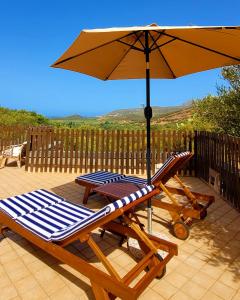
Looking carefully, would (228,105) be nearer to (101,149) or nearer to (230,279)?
(101,149)

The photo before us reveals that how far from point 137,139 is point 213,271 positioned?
256 inches

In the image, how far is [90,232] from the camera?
294cm

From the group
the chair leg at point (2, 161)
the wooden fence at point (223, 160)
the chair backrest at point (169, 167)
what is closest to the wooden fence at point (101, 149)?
the wooden fence at point (223, 160)

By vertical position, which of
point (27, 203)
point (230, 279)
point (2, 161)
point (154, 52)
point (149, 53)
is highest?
point (154, 52)

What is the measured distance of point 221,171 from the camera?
6.77 meters

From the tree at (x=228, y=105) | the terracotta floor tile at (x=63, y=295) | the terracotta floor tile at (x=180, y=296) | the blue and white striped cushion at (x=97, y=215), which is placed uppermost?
the tree at (x=228, y=105)

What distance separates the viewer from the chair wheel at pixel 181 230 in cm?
427

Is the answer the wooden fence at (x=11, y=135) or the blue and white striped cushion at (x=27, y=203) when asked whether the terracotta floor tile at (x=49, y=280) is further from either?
the wooden fence at (x=11, y=135)

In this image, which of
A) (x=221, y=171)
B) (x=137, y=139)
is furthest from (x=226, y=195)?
(x=137, y=139)

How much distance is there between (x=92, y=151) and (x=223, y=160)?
16.2 ft

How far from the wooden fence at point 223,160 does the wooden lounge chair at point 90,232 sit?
10.4 feet

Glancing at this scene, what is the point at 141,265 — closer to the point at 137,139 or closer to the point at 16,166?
the point at 137,139

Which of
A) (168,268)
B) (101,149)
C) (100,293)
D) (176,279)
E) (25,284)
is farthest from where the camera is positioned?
(101,149)

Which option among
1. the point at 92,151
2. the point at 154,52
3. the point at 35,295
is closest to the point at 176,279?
the point at 35,295
